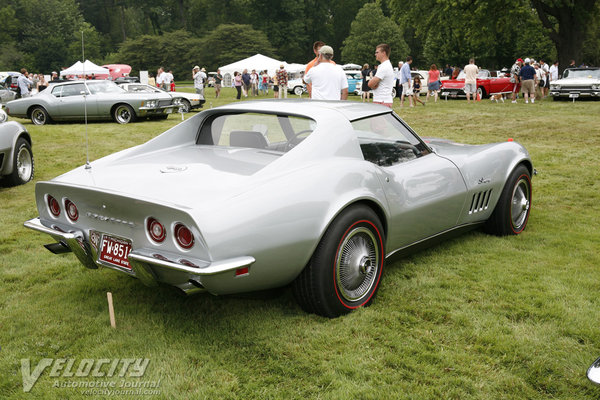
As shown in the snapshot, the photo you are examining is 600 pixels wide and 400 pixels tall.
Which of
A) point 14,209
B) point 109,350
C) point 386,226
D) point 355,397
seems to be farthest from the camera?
point 14,209

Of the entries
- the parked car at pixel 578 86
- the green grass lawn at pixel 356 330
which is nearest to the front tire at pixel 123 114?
the green grass lawn at pixel 356 330

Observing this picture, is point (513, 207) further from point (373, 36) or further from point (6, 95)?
point (373, 36)

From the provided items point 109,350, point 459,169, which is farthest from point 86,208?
point 459,169

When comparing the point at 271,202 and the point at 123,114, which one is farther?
the point at 123,114

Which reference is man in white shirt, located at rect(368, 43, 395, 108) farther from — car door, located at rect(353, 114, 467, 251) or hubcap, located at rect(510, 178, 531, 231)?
car door, located at rect(353, 114, 467, 251)

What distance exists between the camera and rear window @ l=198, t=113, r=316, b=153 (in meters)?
3.90

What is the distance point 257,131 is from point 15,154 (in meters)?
4.57

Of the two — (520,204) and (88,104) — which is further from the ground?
(88,104)

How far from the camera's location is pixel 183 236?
2.93m

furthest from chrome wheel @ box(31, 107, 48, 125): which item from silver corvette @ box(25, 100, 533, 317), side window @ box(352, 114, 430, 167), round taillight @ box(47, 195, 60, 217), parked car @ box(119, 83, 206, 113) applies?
side window @ box(352, 114, 430, 167)

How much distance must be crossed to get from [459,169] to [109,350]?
290cm

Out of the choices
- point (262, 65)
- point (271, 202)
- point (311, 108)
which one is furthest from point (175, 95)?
point (262, 65)

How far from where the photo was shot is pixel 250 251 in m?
2.94

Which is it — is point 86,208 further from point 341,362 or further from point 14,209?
point 14,209
